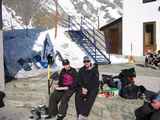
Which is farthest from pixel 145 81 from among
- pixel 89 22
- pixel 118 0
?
pixel 118 0

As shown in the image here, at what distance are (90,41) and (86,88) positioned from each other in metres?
17.2

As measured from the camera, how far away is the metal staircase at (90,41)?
26394 millimetres

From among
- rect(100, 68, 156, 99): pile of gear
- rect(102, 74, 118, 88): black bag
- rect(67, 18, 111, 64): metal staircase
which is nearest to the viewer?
rect(100, 68, 156, 99): pile of gear

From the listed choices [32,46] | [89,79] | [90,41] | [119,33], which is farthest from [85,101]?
[119,33]

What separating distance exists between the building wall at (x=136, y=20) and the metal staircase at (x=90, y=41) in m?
1.71

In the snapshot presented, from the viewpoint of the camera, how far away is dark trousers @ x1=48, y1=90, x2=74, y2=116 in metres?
11.2

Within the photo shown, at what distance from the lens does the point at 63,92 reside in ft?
37.4

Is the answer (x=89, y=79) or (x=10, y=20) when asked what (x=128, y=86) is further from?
(x=10, y=20)

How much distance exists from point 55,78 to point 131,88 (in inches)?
129

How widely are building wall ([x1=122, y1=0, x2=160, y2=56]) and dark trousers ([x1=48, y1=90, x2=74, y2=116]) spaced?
578 inches

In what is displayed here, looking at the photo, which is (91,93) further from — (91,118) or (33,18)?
(33,18)

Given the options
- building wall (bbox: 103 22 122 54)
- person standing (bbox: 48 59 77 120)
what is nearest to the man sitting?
person standing (bbox: 48 59 77 120)

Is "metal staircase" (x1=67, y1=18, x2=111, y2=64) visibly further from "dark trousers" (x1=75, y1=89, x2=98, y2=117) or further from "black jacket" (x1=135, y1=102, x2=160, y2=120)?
"black jacket" (x1=135, y1=102, x2=160, y2=120)

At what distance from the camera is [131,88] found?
527 inches
